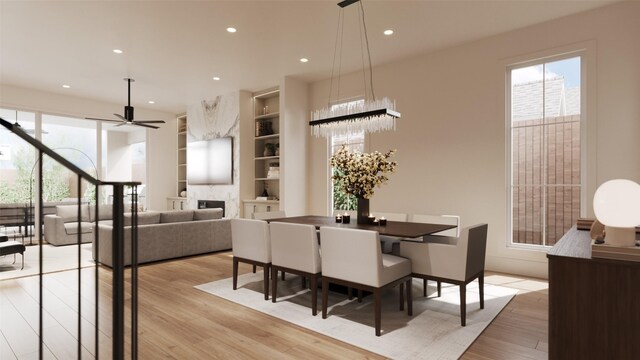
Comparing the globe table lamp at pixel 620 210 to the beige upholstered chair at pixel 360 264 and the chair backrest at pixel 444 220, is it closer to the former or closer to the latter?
the beige upholstered chair at pixel 360 264

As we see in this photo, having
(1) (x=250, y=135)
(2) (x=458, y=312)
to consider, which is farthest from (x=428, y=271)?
(1) (x=250, y=135)

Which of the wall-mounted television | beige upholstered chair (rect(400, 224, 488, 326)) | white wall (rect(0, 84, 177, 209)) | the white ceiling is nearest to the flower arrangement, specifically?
beige upholstered chair (rect(400, 224, 488, 326))

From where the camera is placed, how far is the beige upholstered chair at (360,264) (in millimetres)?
2717

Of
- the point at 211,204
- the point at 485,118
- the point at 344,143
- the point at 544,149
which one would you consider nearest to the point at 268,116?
the point at 344,143

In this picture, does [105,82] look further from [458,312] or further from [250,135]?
[458,312]

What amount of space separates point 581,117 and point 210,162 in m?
6.71

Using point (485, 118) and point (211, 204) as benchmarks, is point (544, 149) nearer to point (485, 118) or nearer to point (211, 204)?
point (485, 118)

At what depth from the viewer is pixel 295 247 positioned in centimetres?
323

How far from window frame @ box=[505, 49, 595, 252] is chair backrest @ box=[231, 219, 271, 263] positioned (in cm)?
316

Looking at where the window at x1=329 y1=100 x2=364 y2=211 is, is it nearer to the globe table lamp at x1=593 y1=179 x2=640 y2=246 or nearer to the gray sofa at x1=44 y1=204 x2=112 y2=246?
the gray sofa at x1=44 y1=204 x2=112 y2=246

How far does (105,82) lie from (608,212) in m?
7.57

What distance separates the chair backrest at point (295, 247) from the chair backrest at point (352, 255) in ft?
0.38

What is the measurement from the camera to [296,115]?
21.3 feet

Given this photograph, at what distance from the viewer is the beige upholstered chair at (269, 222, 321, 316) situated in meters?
3.11
